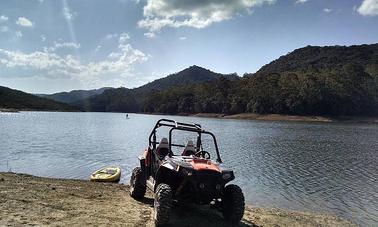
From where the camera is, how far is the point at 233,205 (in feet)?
38.6

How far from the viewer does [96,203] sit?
13156 millimetres

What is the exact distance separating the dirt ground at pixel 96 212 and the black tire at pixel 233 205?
0.33m

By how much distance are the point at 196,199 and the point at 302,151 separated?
3441 centimetres

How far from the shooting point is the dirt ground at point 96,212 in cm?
1062

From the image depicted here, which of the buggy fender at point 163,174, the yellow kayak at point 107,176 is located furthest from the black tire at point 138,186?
the yellow kayak at point 107,176

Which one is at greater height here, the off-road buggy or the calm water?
the off-road buggy

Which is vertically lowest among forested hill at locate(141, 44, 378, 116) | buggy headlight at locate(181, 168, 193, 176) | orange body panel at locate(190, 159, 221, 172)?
buggy headlight at locate(181, 168, 193, 176)

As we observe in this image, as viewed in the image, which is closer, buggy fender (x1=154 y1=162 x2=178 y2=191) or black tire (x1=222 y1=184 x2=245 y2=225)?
black tire (x1=222 y1=184 x2=245 y2=225)

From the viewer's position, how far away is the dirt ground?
34.8 feet

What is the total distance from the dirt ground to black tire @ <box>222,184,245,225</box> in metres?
0.33

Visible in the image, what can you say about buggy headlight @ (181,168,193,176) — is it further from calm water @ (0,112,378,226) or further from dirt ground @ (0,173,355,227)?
calm water @ (0,112,378,226)

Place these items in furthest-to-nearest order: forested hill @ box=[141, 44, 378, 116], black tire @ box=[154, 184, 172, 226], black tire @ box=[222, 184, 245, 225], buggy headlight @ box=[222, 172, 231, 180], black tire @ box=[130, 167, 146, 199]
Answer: forested hill @ box=[141, 44, 378, 116] → black tire @ box=[130, 167, 146, 199] → black tire @ box=[222, 184, 245, 225] → buggy headlight @ box=[222, 172, 231, 180] → black tire @ box=[154, 184, 172, 226]

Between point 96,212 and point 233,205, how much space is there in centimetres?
392

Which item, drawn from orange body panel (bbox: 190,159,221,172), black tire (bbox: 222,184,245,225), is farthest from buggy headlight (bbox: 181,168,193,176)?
black tire (bbox: 222,184,245,225)
